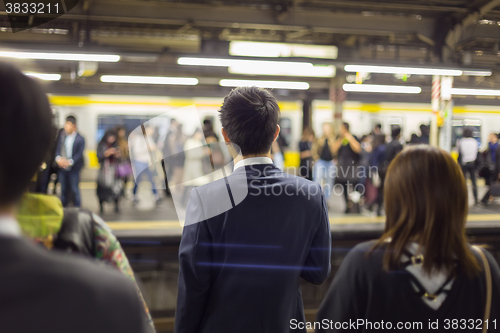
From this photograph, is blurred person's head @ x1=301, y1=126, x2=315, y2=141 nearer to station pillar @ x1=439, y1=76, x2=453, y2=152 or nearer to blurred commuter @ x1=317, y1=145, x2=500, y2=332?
station pillar @ x1=439, y1=76, x2=453, y2=152

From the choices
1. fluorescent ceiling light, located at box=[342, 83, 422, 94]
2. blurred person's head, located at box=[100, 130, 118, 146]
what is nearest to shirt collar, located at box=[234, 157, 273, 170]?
blurred person's head, located at box=[100, 130, 118, 146]

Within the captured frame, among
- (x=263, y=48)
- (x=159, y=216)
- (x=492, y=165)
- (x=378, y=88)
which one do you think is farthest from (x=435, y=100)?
(x=159, y=216)

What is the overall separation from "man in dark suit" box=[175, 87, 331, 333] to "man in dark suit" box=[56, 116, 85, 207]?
563 cm

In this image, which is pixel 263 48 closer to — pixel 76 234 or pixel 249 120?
pixel 249 120

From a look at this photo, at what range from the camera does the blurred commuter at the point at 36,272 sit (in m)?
0.50

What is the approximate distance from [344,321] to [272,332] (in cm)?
34

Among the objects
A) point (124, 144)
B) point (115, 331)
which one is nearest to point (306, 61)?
point (124, 144)

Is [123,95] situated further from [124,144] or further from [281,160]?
[281,160]

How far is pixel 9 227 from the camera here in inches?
20.9

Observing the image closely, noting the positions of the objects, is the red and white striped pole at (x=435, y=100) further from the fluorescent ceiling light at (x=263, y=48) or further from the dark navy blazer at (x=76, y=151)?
the dark navy blazer at (x=76, y=151)

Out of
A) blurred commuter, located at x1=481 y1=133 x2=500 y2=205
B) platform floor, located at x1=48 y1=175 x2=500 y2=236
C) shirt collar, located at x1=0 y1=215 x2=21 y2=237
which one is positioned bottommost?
platform floor, located at x1=48 y1=175 x2=500 y2=236

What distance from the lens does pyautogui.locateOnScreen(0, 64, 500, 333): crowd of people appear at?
0.52 meters

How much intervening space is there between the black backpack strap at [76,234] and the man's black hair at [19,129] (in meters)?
0.35

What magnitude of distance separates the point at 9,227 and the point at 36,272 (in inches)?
3.1
